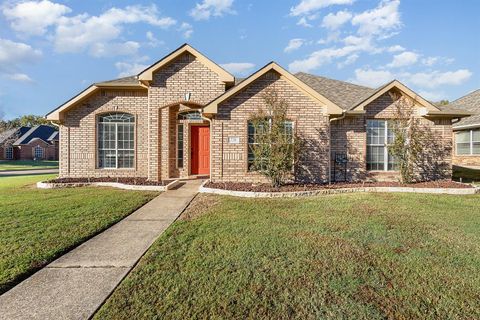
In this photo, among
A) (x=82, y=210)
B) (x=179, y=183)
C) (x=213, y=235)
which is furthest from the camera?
(x=179, y=183)

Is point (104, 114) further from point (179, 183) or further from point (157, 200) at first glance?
point (157, 200)

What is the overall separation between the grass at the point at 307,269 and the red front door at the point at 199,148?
646cm

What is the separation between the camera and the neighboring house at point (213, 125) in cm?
1066

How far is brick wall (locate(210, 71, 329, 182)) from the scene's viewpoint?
10625 mm

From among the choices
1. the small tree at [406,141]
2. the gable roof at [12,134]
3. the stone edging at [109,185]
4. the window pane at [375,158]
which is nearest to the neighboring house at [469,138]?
the small tree at [406,141]

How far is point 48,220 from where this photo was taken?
6.12 m

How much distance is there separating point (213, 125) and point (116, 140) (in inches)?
199

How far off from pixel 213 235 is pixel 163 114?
7731mm

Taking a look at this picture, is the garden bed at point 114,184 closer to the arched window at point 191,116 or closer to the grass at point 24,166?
the arched window at point 191,116

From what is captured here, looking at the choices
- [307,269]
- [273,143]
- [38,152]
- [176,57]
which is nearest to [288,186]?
[273,143]

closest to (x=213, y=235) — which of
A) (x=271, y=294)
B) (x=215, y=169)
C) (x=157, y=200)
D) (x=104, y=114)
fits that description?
(x=271, y=294)

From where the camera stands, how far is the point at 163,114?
1162 cm

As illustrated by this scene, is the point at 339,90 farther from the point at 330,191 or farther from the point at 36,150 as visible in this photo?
the point at 36,150

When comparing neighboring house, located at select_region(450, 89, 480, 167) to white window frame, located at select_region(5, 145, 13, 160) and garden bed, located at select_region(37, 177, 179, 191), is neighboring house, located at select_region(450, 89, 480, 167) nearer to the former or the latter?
garden bed, located at select_region(37, 177, 179, 191)
